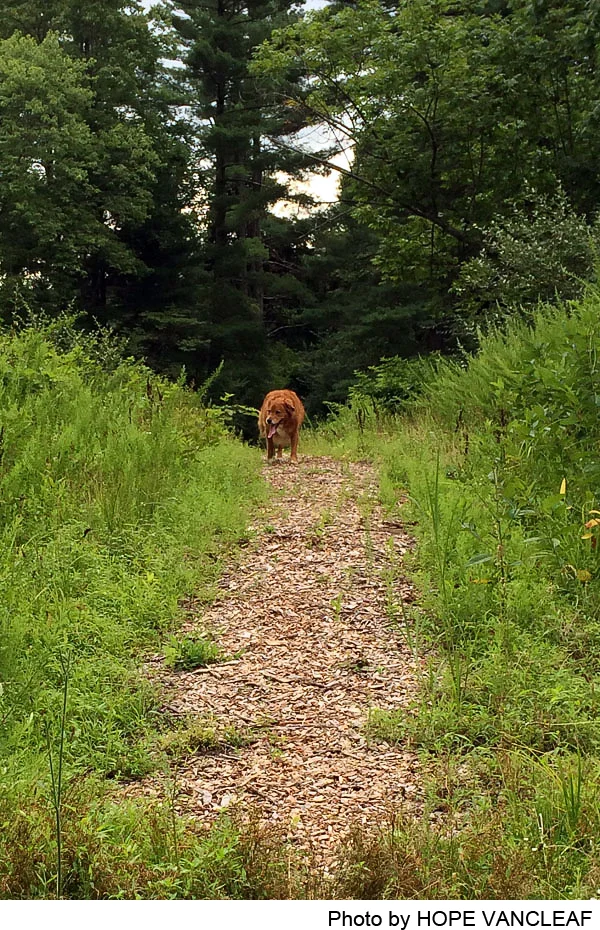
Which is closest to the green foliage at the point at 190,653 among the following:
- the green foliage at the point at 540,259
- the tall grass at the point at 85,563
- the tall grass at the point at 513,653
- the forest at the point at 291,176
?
the tall grass at the point at 85,563

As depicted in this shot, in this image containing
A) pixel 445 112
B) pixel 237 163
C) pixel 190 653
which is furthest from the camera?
pixel 237 163

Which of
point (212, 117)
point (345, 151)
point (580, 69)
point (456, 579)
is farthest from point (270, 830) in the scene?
point (212, 117)

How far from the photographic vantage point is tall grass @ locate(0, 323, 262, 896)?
8.46ft

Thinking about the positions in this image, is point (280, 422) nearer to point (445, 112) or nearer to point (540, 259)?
point (540, 259)

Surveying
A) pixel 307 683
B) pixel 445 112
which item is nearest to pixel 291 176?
pixel 445 112

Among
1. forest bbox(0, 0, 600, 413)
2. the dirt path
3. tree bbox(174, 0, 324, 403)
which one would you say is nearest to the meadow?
the dirt path

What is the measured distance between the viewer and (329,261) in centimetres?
2803

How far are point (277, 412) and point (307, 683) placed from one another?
6.10 meters

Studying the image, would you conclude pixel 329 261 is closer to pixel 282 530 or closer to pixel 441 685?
pixel 282 530

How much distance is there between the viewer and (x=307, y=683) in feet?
11.5

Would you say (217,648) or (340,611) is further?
(340,611)

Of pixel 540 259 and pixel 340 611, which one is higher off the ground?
pixel 540 259

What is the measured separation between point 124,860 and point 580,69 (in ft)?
52.1

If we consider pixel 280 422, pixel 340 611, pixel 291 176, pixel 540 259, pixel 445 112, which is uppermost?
pixel 291 176
